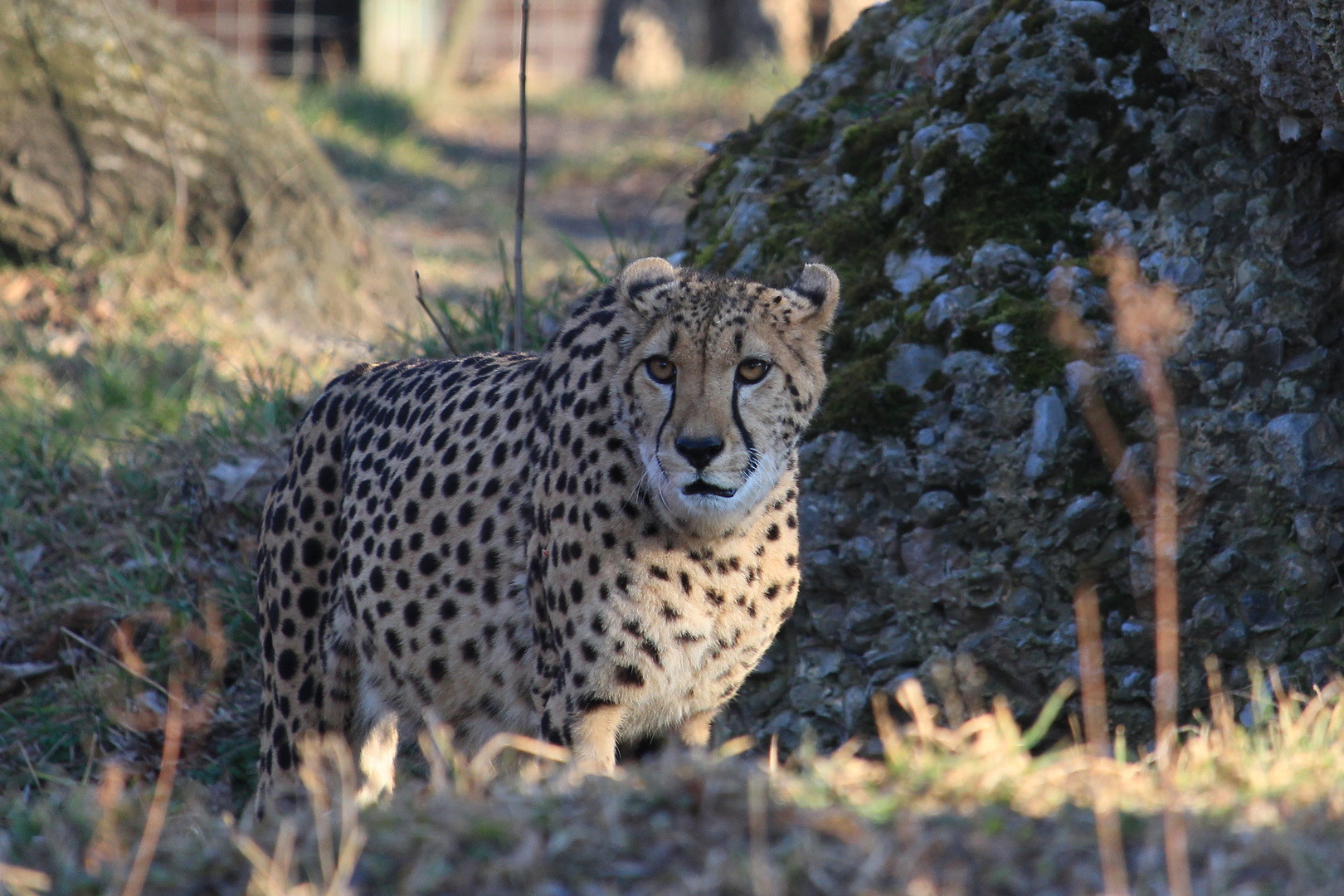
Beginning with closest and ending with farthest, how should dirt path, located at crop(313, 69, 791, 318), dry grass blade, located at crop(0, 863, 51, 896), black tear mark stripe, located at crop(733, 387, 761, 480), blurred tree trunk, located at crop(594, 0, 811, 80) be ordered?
dry grass blade, located at crop(0, 863, 51, 896) < black tear mark stripe, located at crop(733, 387, 761, 480) < dirt path, located at crop(313, 69, 791, 318) < blurred tree trunk, located at crop(594, 0, 811, 80)

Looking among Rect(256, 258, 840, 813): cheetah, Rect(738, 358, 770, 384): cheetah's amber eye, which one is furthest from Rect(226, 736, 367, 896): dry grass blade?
Rect(738, 358, 770, 384): cheetah's amber eye

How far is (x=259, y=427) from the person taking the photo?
16.4ft

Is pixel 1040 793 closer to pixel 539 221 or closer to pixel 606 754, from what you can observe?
pixel 606 754

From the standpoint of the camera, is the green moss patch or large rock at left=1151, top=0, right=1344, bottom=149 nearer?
large rock at left=1151, top=0, right=1344, bottom=149

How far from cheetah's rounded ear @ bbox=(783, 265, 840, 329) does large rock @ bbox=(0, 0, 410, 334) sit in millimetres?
4037

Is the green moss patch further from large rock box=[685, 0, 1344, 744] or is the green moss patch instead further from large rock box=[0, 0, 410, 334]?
large rock box=[0, 0, 410, 334]

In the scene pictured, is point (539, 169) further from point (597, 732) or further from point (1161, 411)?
point (597, 732)

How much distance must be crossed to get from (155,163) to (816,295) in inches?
178

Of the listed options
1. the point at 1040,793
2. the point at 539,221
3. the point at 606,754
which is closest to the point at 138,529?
the point at 606,754

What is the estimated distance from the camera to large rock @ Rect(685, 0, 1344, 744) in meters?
3.48

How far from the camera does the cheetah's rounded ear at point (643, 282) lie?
3078mm

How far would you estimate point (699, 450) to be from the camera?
282 centimetres

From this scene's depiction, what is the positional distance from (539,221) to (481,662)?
723 centimetres

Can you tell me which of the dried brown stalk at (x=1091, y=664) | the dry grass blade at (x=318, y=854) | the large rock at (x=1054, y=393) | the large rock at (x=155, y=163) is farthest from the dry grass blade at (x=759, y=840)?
the large rock at (x=155, y=163)
